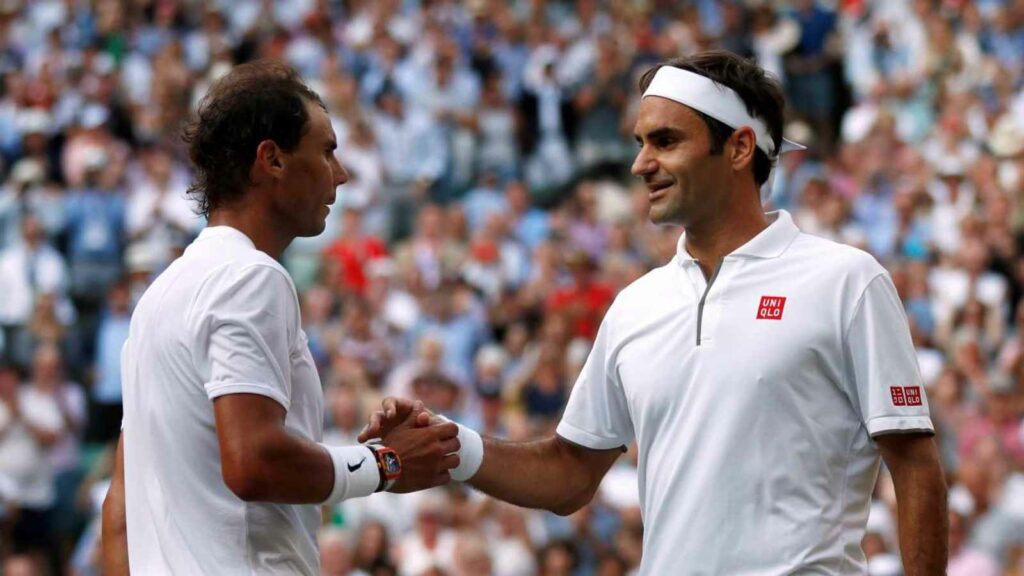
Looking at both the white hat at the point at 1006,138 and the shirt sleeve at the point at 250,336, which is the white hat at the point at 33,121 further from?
the shirt sleeve at the point at 250,336

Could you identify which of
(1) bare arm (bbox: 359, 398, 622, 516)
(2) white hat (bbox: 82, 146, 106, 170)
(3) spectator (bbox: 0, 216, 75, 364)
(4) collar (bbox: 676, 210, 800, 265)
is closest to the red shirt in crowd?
(3) spectator (bbox: 0, 216, 75, 364)

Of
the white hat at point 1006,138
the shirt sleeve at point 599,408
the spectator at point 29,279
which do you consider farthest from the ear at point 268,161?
the white hat at point 1006,138

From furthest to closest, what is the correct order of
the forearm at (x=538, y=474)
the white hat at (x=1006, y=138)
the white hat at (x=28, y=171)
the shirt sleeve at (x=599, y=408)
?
1. the white hat at (x=28, y=171)
2. the white hat at (x=1006, y=138)
3. the forearm at (x=538, y=474)
4. the shirt sleeve at (x=599, y=408)

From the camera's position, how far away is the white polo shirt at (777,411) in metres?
4.27

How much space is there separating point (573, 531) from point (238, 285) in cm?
682

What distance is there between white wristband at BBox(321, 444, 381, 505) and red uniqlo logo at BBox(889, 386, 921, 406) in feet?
4.33

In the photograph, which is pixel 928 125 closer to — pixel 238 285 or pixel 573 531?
pixel 573 531

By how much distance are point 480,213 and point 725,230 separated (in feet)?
34.4

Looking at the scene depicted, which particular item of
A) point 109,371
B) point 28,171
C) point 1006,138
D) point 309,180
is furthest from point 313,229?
point 28,171

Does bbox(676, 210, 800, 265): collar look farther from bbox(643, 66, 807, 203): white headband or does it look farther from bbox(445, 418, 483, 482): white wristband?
bbox(445, 418, 483, 482): white wristband

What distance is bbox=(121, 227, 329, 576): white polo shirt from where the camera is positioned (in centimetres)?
388

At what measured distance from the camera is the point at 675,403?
450cm

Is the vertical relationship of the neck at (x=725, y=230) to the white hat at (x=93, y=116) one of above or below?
below

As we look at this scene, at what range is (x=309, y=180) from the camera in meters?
4.27
